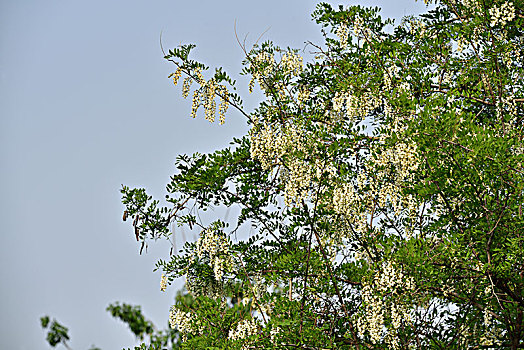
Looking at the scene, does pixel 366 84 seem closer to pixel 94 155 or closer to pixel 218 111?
pixel 218 111

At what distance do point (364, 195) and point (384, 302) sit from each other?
109 centimetres

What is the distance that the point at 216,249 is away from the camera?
18.3ft

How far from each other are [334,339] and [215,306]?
1092 mm

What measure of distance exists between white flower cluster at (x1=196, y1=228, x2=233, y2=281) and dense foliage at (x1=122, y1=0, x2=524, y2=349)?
1 cm

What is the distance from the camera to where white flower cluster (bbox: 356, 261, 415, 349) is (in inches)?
182

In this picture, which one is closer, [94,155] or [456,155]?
[456,155]

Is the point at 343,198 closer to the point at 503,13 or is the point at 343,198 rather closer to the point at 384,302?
the point at 384,302

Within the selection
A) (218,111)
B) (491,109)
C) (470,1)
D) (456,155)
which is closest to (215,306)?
(218,111)

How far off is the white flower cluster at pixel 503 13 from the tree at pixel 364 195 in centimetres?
2

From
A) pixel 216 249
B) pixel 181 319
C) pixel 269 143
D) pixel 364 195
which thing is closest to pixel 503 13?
pixel 364 195

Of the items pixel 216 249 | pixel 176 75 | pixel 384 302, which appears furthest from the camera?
pixel 176 75

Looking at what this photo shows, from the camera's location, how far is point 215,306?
18.1 ft

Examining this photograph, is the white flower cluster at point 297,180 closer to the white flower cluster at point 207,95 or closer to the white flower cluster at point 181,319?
the white flower cluster at point 207,95

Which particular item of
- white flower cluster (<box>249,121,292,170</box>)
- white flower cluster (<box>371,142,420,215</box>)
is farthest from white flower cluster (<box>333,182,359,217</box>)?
white flower cluster (<box>249,121,292,170</box>)
